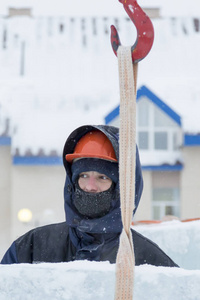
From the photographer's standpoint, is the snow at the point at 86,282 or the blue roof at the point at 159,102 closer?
the snow at the point at 86,282

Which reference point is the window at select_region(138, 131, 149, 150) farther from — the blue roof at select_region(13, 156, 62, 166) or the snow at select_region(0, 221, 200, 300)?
the snow at select_region(0, 221, 200, 300)

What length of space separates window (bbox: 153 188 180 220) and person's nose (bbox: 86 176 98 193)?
1244 centimetres

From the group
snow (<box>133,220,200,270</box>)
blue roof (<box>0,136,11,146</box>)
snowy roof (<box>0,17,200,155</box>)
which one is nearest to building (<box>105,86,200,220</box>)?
snowy roof (<box>0,17,200,155</box>)

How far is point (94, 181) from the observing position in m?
2.11

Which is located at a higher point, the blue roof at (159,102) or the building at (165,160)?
the blue roof at (159,102)

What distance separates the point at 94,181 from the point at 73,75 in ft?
A: 51.4

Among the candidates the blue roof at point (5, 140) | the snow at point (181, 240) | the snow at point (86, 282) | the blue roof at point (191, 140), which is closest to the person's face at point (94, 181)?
the snow at point (181, 240)

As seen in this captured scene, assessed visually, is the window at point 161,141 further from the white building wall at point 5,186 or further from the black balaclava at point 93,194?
the black balaclava at point 93,194

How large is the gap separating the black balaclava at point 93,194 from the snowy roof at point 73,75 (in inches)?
463

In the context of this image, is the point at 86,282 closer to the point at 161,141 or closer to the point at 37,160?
the point at 37,160

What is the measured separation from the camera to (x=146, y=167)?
45.7ft

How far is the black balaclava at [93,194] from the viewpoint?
2023 mm

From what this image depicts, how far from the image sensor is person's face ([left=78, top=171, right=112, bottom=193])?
6.84 feet

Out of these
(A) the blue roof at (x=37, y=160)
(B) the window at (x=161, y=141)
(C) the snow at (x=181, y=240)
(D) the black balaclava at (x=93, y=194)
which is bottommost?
(A) the blue roof at (x=37, y=160)
